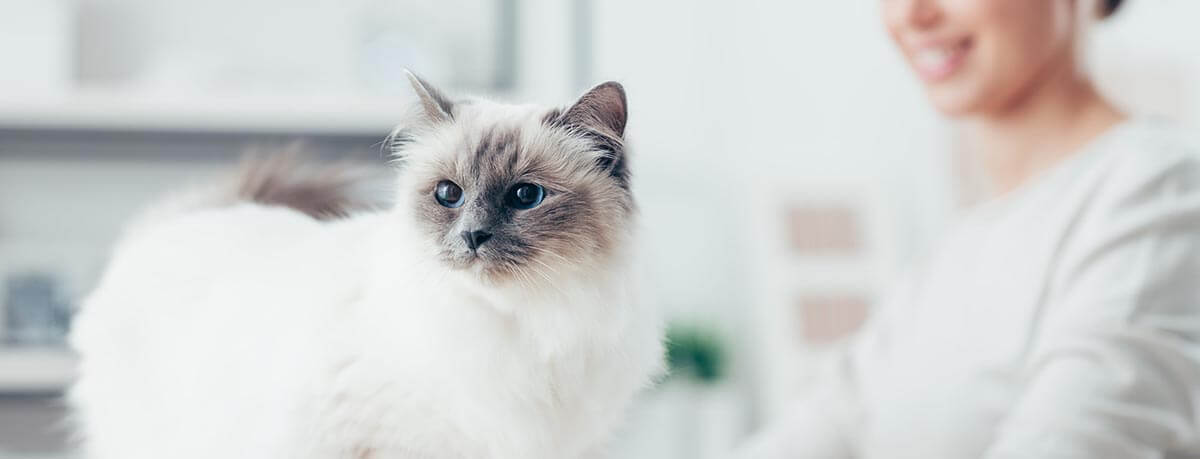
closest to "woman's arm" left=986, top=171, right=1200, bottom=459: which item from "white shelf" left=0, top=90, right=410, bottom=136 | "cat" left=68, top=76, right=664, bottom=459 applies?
"cat" left=68, top=76, right=664, bottom=459

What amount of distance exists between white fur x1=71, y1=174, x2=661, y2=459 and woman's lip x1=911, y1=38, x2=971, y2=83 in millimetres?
683

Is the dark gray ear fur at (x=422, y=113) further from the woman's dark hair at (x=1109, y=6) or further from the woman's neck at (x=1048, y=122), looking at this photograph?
the woman's dark hair at (x=1109, y=6)

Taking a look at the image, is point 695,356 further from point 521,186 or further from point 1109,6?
point 521,186

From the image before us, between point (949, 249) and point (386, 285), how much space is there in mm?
995

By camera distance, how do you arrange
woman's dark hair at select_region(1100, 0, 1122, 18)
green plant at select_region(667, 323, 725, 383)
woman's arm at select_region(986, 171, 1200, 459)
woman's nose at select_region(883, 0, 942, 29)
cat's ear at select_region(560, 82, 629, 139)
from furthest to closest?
1. green plant at select_region(667, 323, 725, 383)
2. woman's dark hair at select_region(1100, 0, 1122, 18)
3. woman's nose at select_region(883, 0, 942, 29)
4. woman's arm at select_region(986, 171, 1200, 459)
5. cat's ear at select_region(560, 82, 629, 139)

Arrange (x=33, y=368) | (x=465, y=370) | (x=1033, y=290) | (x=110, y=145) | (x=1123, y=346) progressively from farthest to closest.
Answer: (x=110, y=145) < (x=33, y=368) < (x=1033, y=290) < (x=1123, y=346) < (x=465, y=370)

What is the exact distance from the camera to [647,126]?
9.56ft

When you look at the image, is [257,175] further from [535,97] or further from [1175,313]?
[535,97]

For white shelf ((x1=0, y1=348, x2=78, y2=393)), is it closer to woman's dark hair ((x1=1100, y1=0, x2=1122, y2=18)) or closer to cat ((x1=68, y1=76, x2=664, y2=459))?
cat ((x1=68, y1=76, x2=664, y2=459))

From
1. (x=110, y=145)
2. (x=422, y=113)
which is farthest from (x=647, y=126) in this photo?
(x=422, y=113)

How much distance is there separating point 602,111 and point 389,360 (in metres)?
0.27

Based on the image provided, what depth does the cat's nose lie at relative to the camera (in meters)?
0.76

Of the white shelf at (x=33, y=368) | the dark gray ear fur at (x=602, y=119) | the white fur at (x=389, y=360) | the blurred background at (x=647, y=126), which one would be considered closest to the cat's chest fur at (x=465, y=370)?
the white fur at (x=389, y=360)

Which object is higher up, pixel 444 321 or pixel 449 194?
pixel 449 194
